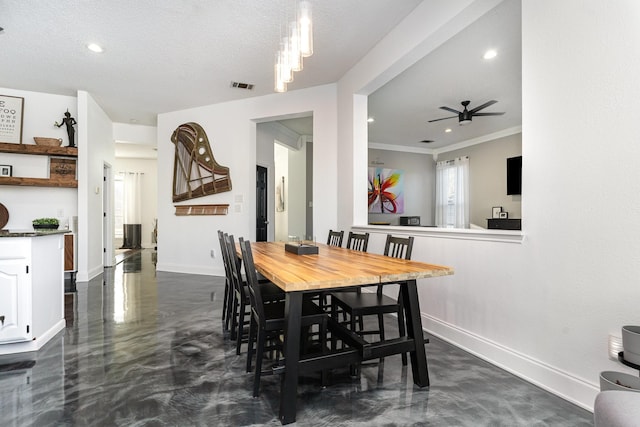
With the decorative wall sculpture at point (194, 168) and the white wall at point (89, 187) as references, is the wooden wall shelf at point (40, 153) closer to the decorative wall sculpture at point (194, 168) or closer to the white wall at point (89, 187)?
the white wall at point (89, 187)

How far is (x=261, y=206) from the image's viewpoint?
6172 mm

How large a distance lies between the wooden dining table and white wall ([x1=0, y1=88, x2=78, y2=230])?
15.5 feet

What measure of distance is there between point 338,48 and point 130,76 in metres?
2.93

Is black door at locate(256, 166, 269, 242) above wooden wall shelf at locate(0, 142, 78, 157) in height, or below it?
below

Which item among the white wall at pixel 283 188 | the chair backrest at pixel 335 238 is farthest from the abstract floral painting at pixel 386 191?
the chair backrest at pixel 335 238

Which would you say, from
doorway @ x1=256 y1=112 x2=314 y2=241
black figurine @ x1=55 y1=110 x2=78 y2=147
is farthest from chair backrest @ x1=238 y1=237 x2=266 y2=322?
black figurine @ x1=55 y1=110 x2=78 y2=147

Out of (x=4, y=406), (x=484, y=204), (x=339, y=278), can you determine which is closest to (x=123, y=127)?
(x=4, y=406)

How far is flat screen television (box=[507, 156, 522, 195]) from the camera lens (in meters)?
5.97

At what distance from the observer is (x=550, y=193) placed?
6.00ft

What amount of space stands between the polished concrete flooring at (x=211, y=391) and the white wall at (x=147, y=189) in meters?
7.56

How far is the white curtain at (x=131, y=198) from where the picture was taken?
930 cm

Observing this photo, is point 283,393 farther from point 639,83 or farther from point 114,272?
point 114,272

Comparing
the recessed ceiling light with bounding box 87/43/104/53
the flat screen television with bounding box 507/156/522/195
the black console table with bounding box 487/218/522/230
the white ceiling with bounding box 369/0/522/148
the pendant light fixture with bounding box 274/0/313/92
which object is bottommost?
the black console table with bounding box 487/218/522/230

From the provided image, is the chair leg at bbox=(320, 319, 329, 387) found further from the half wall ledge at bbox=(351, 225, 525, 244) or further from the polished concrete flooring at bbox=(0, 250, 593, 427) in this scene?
the half wall ledge at bbox=(351, 225, 525, 244)
